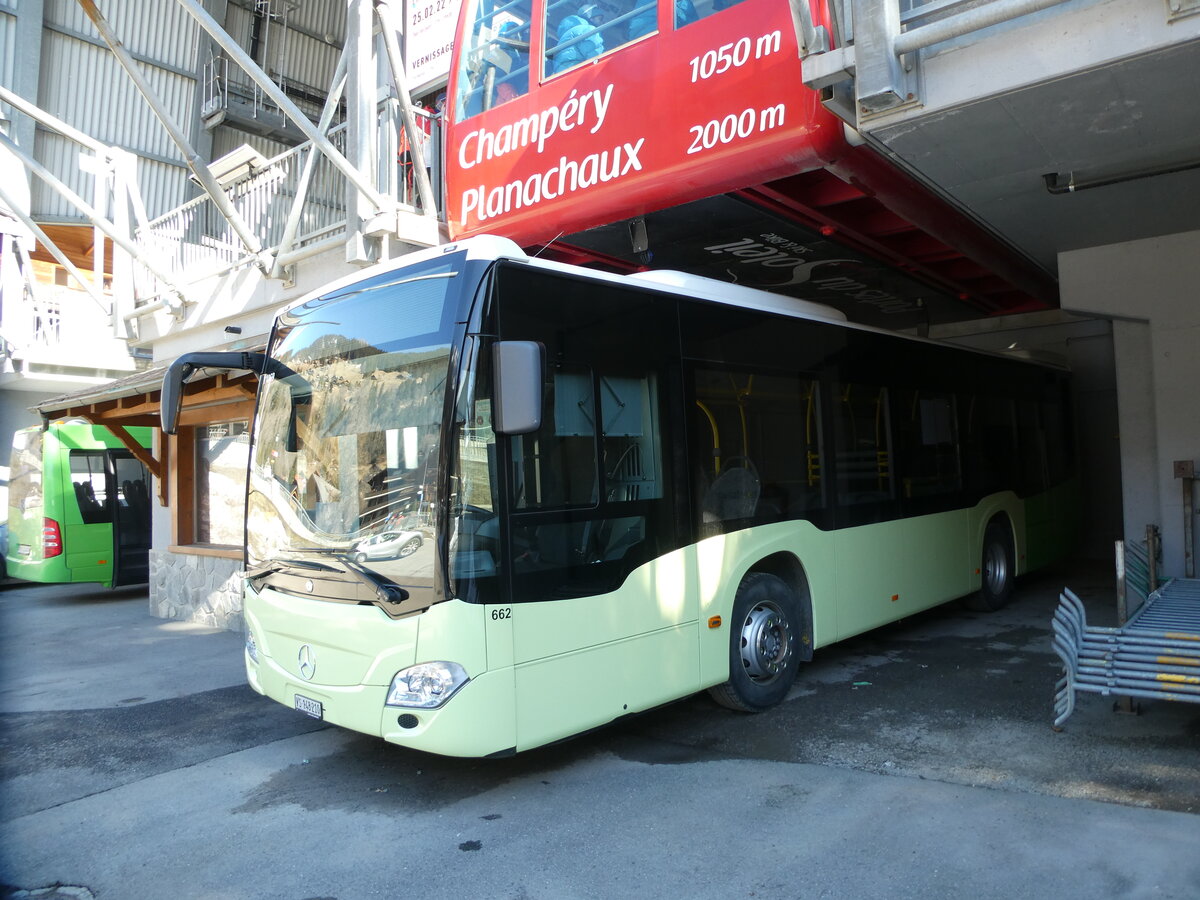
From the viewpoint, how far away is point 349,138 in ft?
29.9

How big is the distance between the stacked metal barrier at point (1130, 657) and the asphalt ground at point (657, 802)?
39cm

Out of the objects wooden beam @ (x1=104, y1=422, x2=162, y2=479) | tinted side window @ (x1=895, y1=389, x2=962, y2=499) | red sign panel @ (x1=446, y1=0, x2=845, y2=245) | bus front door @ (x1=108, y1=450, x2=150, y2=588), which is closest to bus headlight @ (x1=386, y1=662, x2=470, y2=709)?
red sign panel @ (x1=446, y1=0, x2=845, y2=245)

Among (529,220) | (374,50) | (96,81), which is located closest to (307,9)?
(96,81)

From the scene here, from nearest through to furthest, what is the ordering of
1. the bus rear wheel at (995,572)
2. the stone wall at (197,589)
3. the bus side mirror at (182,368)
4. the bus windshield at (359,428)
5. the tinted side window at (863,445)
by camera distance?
the bus windshield at (359,428) → the bus side mirror at (182,368) → the tinted side window at (863,445) → the bus rear wheel at (995,572) → the stone wall at (197,589)

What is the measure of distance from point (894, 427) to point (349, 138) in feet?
21.1

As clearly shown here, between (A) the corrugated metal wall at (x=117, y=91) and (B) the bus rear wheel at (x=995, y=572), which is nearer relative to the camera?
(B) the bus rear wheel at (x=995, y=572)

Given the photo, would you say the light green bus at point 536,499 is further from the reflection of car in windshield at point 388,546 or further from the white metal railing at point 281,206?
the white metal railing at point 281,206

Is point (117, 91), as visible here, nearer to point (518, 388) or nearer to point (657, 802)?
point (518, 388)

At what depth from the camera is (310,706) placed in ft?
15.4

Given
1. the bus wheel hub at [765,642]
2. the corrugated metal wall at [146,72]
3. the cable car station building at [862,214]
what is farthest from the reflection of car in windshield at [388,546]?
the corrugated metal wall at [146,72]

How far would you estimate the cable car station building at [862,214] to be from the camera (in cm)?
501

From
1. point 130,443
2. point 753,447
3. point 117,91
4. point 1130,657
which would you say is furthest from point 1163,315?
point 117,91

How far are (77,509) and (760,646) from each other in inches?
526

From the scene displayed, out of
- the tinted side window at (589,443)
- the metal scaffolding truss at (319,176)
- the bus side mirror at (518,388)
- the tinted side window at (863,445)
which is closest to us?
the bus side mirror at (518,388)
